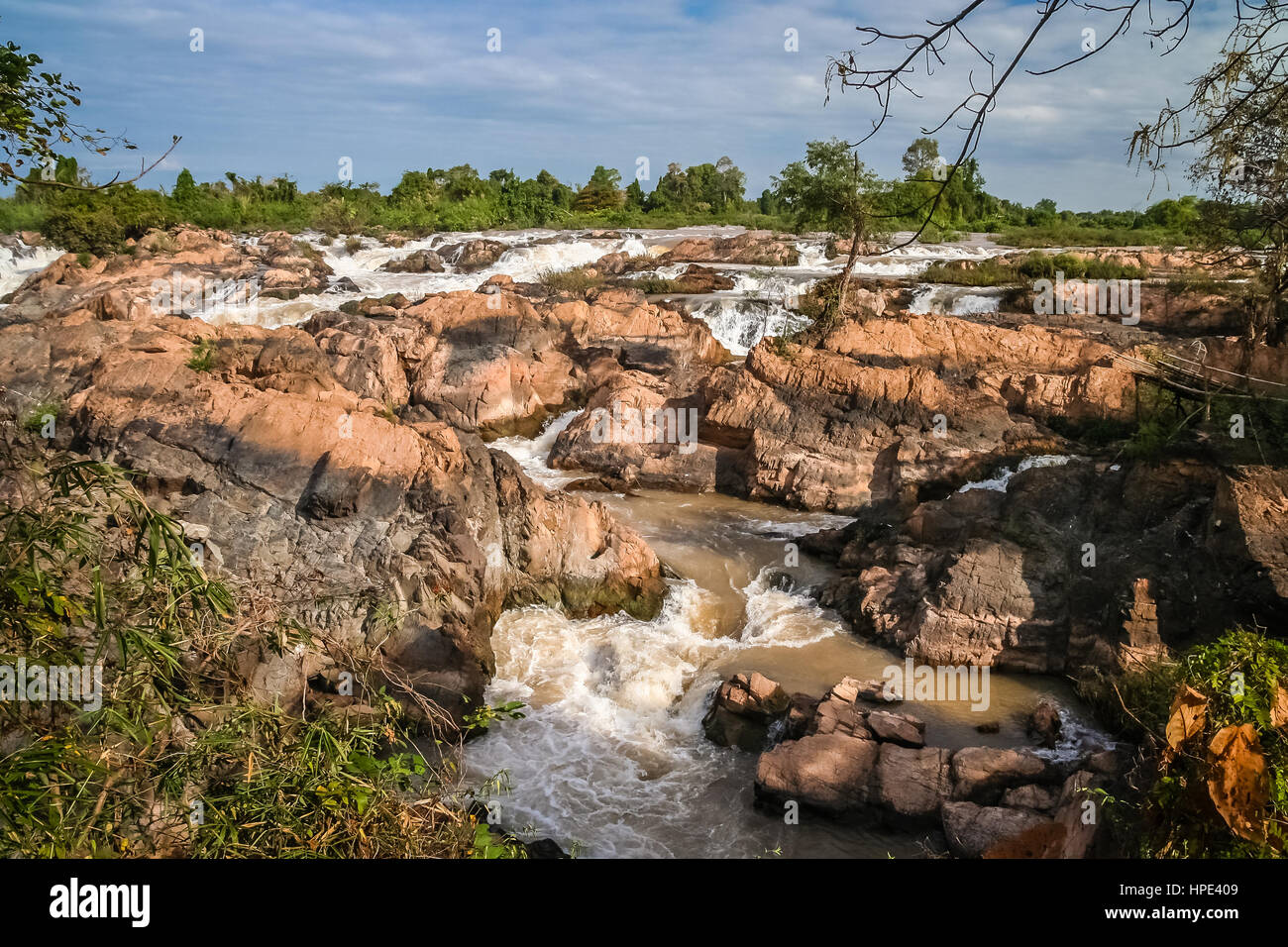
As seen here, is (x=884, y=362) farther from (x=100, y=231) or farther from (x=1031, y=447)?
(x=100, y=231)

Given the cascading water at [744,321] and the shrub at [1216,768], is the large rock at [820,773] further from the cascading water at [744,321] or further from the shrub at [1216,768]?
the cascading water at [744,321]

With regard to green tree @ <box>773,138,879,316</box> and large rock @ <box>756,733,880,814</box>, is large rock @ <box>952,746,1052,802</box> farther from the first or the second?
green tree @ <box>773,138,879,316</box>

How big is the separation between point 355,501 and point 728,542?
5477mm

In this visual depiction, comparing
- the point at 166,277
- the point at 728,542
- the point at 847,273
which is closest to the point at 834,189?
the point at 847,273

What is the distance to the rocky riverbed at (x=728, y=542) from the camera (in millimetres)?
7070

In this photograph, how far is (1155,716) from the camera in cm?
554

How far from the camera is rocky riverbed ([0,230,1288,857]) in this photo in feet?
23.2

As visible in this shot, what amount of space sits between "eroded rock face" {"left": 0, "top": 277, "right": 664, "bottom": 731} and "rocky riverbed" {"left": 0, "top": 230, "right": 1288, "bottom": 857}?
4 centimetres

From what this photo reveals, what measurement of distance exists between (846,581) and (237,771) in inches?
343

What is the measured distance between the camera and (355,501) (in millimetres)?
9289

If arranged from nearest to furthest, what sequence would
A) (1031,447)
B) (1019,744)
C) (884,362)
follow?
(1019,744) → (1031,447) → (884,362)

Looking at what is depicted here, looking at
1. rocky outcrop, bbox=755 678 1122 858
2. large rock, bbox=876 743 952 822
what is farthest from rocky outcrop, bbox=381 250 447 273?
large rock, bbox=876 743 952 822

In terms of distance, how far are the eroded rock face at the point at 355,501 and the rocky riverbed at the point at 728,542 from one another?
39 millimetres
